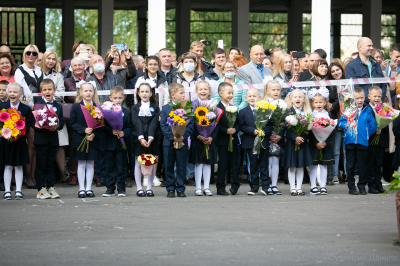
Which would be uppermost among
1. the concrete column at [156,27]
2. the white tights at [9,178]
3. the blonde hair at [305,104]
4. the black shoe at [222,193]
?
the concrete column at [156,27]

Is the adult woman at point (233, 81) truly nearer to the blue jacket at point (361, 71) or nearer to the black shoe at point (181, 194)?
the blue jacket at point (361, 71)

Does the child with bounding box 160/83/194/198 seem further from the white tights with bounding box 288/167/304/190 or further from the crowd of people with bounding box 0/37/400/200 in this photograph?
the white tights with bounding box 288/167/304/190

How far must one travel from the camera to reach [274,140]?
10914 millimetres

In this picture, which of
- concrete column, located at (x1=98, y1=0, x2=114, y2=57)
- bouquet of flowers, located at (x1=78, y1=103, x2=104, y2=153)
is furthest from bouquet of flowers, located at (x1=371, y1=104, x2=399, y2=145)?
concrete column, located at (x1=98, y1=0, x2=114, y2=57)

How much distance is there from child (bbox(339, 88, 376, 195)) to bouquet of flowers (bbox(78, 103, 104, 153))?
13.9 feet

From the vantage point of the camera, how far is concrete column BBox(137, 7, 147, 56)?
3228 centimetres

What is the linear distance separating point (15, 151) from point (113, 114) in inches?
69.1

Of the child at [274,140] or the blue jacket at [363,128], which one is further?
Answer: the blue jacket at [363,128]

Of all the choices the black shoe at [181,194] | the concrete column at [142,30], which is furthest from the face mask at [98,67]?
the concrete column at [142,30]

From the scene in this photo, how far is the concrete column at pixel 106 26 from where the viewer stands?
21.7 metres

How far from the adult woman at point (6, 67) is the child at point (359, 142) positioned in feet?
20.7

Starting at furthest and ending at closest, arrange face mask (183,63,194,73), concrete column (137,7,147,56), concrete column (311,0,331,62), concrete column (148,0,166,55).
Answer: concrete column (137,7,147,56), concrete column (311,0,331,62), concrete column (148,0,166,55), face mask (183,63,194,73)

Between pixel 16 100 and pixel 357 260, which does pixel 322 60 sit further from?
pixel 357 260

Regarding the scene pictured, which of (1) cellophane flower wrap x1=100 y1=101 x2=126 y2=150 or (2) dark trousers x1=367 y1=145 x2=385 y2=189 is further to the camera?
(2) dark trousers x1=367 y1=145 x2=385 y2=189
